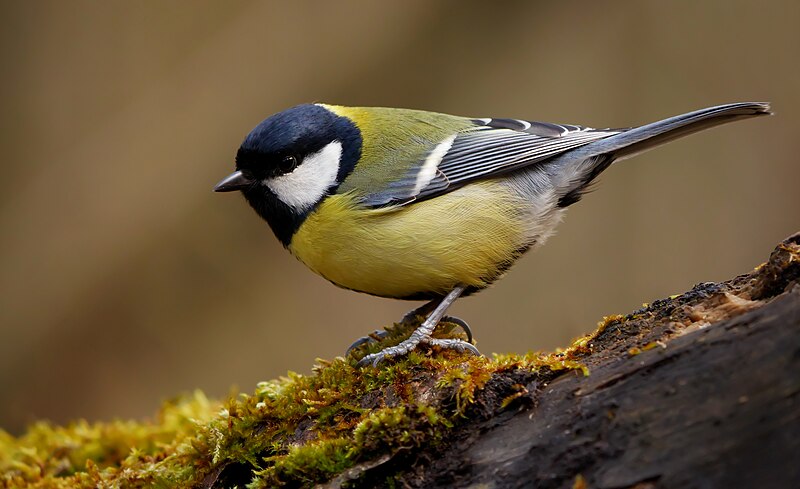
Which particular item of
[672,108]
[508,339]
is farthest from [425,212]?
[672,108]

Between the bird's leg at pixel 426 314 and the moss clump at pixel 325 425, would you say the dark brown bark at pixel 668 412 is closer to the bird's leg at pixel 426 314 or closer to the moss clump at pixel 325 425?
the moss clump at pixel 325 425

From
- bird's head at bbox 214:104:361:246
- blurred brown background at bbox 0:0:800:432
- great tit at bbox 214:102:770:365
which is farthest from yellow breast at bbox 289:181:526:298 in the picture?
blurred brown background at bbox 0:0:800:432

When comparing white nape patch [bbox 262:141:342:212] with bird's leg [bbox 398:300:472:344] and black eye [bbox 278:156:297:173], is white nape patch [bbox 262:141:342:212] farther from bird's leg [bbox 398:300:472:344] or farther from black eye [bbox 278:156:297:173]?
bird's leg [bbox 398:300:472:344]

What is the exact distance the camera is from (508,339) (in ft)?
20.7

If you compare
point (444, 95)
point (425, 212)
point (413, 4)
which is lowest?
point (425, 212)

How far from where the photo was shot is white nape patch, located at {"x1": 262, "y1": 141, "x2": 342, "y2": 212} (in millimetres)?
3203

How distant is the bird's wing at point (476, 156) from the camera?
3150mm

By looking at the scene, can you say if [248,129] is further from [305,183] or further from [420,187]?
[420,187]

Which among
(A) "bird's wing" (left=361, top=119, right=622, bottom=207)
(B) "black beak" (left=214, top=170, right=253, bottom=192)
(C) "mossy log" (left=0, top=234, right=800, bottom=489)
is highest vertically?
(B) "black beak" (left=214, top=170, right=253, bottom=192)

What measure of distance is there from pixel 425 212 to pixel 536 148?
658mm

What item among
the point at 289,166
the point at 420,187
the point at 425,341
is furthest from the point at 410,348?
the point at 289,166

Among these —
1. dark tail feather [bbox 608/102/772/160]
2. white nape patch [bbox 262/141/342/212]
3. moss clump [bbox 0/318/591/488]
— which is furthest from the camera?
white nape patch [bbox 262/141/342/212]

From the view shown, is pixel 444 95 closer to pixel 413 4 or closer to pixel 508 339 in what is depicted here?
pixel 413 4

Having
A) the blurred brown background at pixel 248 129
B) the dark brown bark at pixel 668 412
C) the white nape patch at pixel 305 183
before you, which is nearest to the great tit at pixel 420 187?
the white nape patch at pixel 305 183
